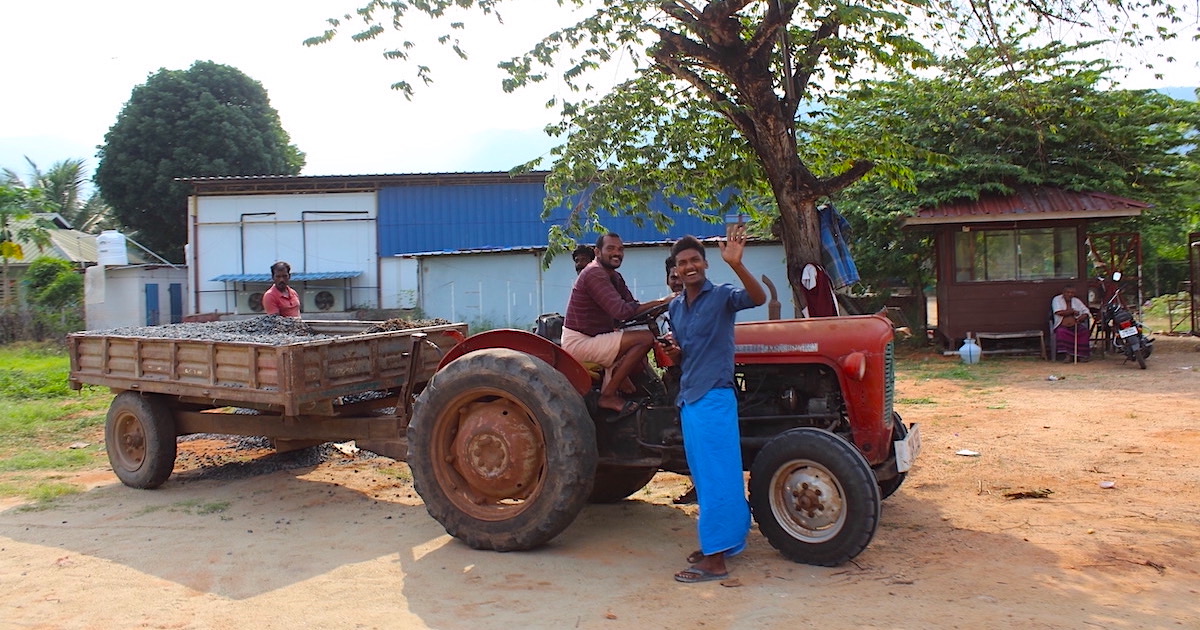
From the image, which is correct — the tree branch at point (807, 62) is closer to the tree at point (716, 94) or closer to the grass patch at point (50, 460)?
the tree at point (716, 94)

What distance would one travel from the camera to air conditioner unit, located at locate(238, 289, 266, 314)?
2414 centimetres

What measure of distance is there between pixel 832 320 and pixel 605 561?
1.84 m

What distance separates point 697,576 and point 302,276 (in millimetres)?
20447

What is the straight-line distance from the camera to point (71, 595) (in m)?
4.55

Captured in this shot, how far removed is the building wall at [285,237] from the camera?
2381cm

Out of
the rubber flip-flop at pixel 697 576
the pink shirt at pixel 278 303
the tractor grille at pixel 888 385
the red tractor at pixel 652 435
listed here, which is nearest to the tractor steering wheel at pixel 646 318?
the red tractor at pixel 652 435

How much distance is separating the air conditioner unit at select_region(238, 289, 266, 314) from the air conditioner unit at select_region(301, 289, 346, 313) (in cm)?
128

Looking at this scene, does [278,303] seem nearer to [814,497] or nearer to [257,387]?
[257,387]

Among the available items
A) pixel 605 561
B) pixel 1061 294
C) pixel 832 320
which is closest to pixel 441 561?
pixel 605 561

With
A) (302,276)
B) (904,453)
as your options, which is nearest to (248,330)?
(904,453)

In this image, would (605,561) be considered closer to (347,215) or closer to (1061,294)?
(1061,294)

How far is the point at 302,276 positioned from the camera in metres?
23.1

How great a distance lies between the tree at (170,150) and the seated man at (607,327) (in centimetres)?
→ 2973

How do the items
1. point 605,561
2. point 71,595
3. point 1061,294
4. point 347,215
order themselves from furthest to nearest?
point 347,215
point 1061,294
point 605,561
point 71,595
